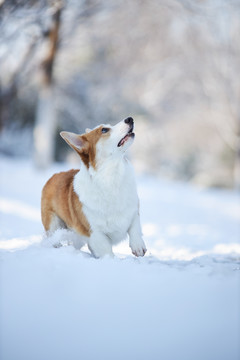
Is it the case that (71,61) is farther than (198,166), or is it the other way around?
(198,166)

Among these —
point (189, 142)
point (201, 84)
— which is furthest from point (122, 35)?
point (189, 142)

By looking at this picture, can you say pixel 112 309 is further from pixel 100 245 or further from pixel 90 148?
pixel 90 148

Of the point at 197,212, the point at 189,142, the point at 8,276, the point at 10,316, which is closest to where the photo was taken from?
the point at 10,316

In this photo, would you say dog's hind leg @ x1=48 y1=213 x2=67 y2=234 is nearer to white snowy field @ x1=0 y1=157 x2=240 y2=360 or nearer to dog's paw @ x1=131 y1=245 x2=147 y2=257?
white snowy field @ x1=0 y1=157 x2=240 y2=360

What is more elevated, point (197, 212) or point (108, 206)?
point (197, 212)

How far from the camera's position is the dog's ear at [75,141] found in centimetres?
268

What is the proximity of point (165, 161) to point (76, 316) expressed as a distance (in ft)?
65.8

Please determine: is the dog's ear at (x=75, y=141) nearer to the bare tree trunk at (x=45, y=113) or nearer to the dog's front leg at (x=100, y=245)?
the dog's front leg at (x=100, y=245)

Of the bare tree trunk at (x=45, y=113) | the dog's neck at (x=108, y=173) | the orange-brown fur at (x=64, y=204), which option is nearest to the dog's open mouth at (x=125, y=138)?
the dog's neck at (x=108, y=173)

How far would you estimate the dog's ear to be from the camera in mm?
2682

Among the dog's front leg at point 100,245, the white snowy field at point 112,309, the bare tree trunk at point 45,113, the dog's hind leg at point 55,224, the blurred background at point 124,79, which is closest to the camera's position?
the white snowy field at point 112,309

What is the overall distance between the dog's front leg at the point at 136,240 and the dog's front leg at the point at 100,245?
194mm

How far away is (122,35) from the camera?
1352 cm

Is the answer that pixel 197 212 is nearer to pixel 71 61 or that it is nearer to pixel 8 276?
pixel 8 276
